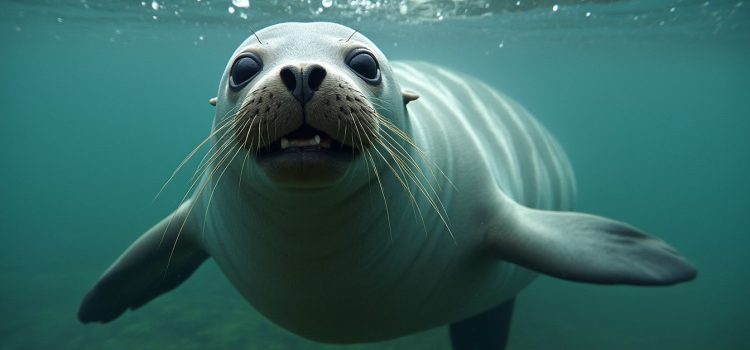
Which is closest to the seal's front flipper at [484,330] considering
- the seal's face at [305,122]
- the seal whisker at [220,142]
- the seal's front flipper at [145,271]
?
the seal's front flipper at [145,271]

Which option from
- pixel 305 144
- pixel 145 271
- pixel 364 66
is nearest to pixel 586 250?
pixel 364 66

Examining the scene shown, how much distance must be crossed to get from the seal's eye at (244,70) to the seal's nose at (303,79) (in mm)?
362

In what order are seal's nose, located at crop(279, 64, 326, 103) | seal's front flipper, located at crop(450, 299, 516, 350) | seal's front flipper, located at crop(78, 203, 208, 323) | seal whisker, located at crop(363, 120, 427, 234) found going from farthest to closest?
seal's front flipper, located at crop(450, 299, 516, 350) < seal's front flipper, located at crop(78, 203, 208, 323) < seal whisker, located at crop(363, 120, 427, 234) < seal's nose, located at crop(279, 64, 326, 103)

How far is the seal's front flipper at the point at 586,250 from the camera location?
2.32 m

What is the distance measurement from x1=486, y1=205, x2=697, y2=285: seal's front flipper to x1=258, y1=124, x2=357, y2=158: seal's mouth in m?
1.25

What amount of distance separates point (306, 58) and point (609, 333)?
7.97 metres

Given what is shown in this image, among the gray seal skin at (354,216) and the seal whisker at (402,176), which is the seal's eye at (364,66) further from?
the seal whisker at (402,176)

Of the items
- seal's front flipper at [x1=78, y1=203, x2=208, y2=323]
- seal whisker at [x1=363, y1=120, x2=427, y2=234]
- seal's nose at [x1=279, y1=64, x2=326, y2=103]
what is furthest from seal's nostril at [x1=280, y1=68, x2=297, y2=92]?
seal's front flipper at [x1=78, y1=203, x2=208, y2=323]

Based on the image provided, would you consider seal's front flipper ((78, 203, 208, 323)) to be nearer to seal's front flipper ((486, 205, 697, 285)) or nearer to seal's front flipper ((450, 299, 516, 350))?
seal's front flipper ((486, 205, 697, 285))

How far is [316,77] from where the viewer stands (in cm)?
166

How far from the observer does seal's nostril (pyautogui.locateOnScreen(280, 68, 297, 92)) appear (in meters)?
1.64

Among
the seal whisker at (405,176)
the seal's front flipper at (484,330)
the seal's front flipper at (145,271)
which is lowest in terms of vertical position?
the seal's front flipper at (484,330)

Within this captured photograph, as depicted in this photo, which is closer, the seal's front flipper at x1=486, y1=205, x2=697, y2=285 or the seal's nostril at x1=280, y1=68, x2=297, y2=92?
the seal's nostril at x1=280, y1=68, x2=297, y2=92

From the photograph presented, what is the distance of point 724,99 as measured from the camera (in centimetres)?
5209
